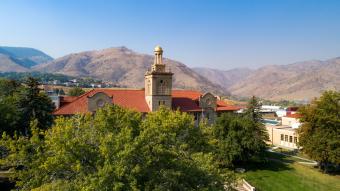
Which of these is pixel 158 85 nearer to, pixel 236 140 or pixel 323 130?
pixel 236 140

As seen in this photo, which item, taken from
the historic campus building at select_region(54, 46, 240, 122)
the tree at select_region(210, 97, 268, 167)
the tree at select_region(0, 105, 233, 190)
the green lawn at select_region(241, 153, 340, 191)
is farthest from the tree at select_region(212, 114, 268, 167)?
the tree at select_region(0, 105, 233, 190)

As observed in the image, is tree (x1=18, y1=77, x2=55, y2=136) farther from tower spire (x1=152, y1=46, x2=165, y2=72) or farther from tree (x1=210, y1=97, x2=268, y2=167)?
tree (x1=210, y1=97, x2=268, y2=167)

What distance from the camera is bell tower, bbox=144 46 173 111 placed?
53487 mm

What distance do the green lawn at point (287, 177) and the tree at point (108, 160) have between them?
69.2 feet

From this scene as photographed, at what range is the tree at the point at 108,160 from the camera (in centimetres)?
1684

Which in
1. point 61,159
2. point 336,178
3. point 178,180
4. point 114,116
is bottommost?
point 336,178

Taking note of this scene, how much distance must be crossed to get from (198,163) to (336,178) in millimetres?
31705

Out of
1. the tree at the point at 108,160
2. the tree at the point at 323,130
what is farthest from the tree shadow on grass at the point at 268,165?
the tree at the point at 108,160

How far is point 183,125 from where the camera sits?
26.0 metres

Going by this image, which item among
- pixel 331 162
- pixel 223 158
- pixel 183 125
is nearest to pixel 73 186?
pixel 183 125

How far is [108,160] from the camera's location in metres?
16.9

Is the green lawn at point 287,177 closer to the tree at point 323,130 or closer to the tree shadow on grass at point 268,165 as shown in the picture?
the tree shadow on grass at point 268,165

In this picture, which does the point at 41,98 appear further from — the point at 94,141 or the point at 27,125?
the point at 94,141

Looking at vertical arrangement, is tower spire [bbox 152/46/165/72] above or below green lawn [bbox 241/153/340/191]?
above
